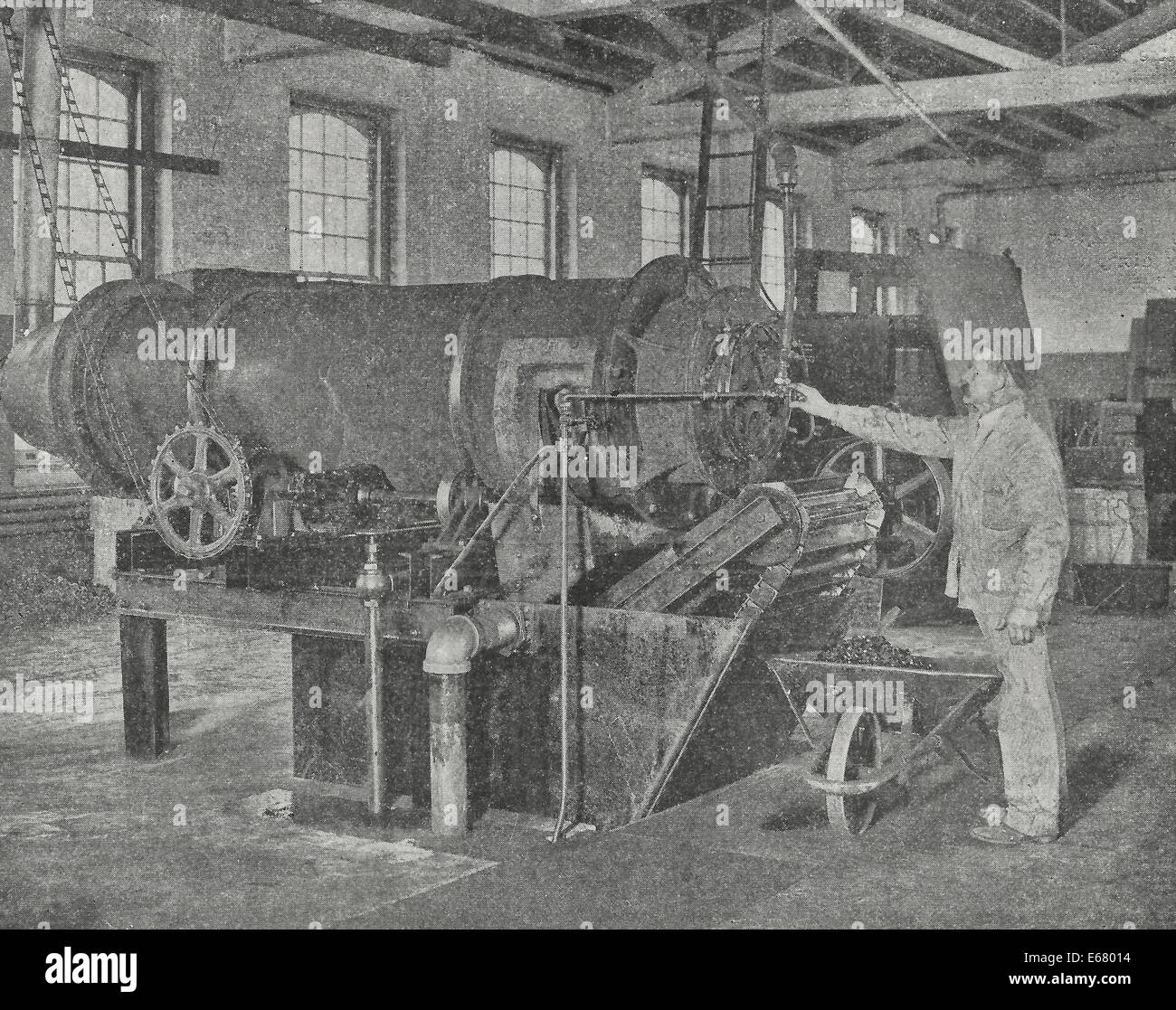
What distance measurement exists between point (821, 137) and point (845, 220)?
139cm

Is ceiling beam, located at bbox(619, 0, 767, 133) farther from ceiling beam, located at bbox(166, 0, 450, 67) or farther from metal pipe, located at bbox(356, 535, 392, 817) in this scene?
metal pipe, located at bbox(356, 535, 392, 817)

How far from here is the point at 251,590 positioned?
4.89 m

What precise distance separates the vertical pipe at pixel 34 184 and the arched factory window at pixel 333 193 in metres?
2.74

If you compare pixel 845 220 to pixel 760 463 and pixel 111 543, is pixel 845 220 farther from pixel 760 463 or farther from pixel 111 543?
pixel 760 463

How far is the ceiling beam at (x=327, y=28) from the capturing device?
8.06 meters

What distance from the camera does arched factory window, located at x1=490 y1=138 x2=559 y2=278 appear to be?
12.6 meters

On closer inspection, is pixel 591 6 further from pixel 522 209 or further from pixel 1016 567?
pixel 1016 567

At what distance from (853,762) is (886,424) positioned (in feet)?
3.69

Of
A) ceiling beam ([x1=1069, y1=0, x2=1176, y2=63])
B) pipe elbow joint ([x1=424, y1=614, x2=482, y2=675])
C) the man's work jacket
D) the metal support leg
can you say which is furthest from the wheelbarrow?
ceiling beam ([x1=1069, y1=0, x2=1176, y2=63])

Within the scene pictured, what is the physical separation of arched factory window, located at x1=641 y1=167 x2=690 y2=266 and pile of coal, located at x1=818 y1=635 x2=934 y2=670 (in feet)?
33.0

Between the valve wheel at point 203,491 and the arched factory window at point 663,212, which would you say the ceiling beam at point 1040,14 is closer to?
the arched factory window at point 663,212

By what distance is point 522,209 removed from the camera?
1291 cm

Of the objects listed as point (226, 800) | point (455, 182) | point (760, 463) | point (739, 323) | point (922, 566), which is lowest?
point (226, 800)
